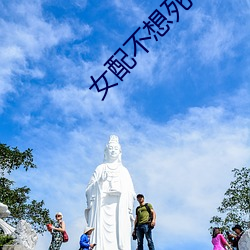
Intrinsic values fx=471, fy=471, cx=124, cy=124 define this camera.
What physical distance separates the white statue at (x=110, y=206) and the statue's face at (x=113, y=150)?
0.99 feet

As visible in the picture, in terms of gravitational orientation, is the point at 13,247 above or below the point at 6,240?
below

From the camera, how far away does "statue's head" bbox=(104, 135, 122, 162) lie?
14.3m

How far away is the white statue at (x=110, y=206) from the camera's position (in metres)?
13.2

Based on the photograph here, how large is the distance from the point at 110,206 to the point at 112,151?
5.61 ft

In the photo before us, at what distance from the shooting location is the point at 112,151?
47.0 feet

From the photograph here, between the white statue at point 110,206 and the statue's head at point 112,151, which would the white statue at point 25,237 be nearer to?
the white statue at point 110,206

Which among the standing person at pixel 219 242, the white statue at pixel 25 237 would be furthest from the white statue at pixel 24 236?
the standing person at pixel 219 242

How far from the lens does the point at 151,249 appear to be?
33.1ft

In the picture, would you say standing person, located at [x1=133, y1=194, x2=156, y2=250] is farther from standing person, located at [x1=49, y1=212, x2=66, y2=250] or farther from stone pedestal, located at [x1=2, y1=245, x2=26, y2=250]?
stone pedestal, located at [x1=2, y1=245, x2=26, y2=250]

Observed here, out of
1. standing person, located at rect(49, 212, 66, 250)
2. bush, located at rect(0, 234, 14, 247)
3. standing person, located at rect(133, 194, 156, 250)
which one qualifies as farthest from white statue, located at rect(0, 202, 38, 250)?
standing person, located at rect(133, 194, 156, 250)

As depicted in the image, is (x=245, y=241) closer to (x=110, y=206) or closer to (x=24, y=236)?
(x=24, y=236)

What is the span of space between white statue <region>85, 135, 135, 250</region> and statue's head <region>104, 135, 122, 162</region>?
0.91 feet

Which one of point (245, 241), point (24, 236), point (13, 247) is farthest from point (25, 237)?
point (245, 241)

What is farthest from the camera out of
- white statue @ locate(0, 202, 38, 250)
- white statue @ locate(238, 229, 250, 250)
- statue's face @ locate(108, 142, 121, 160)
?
statue's face @ locate(108, 142, 121, 160)
